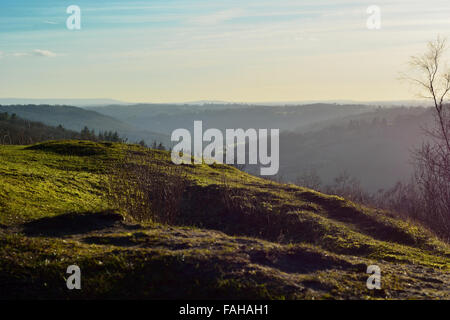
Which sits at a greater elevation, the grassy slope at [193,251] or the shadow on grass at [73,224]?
the shadow on grass at [73,224]

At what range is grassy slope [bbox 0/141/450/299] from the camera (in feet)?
25.7

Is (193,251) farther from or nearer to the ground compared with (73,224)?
nearer to the ground

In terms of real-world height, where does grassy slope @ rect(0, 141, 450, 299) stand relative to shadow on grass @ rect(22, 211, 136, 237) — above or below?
below

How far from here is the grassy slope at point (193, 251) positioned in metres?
7.83

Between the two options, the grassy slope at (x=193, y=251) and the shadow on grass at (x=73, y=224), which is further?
the shadow on grass at (x=73, y=224)

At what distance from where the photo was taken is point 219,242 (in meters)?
9.93

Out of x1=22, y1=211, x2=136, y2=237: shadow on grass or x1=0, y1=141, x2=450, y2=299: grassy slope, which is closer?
x1=0, y1=141, x2=450, y2=299: grassy slope

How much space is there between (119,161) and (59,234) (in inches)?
496

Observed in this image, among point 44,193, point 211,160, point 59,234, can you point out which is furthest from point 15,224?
point 211,160

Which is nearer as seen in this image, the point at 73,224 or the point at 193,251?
the point at 193,251

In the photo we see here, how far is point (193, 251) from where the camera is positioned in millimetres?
8969
